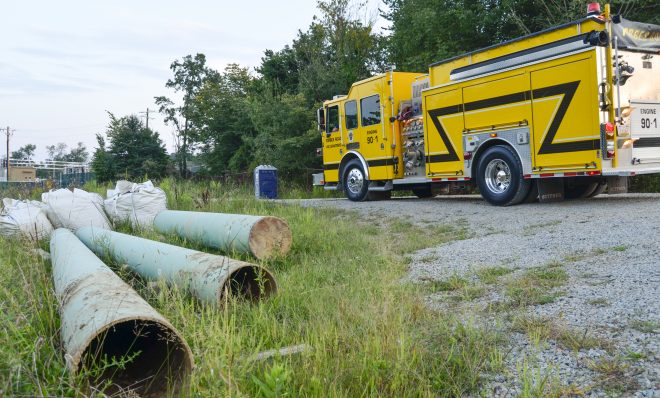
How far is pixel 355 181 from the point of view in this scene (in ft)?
47.0

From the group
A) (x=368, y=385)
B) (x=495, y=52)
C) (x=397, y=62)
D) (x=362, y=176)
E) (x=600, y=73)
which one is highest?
(x=397, y=62)

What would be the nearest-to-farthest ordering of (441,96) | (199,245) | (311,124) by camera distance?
(199,245) → (441,96) → (311,124)

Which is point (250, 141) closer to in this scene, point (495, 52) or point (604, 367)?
point (495, 52)

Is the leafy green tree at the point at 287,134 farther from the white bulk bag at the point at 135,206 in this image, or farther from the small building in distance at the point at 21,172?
the small building in distance at the point at 21,172

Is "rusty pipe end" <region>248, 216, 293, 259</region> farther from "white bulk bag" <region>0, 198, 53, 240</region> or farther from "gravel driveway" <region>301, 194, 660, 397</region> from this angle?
"white bulk bag" <region>0, 198, 53, 240</region>

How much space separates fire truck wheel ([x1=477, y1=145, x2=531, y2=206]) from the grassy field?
5366mm

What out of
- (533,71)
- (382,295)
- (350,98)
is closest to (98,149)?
(350,98)

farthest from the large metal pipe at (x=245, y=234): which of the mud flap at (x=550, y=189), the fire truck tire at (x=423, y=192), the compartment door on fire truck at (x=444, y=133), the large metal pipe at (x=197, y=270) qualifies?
the fire truck tire at (x=423, y=192)

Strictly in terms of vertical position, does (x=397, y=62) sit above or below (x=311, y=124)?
above

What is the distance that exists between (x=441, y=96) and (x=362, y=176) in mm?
3497

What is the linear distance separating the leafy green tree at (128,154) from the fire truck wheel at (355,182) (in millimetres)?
16970

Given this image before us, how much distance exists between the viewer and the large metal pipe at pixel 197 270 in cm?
407

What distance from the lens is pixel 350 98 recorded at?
14016mm

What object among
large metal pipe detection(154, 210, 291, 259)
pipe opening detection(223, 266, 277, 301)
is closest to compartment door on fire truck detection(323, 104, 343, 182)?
large metal pipe detection(154, 210, 291, 259)
